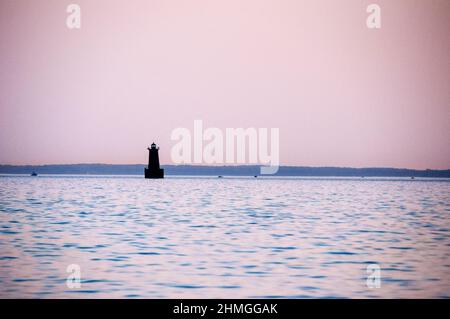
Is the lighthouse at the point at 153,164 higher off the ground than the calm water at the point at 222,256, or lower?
higher

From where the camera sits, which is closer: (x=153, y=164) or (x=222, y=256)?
(x=222, y=256)

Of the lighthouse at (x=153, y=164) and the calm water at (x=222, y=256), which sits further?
the lighthouse at (x=153, y=164)

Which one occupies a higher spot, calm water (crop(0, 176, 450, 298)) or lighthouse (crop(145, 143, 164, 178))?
lighthouse (crop(145, 143, 164, 178))

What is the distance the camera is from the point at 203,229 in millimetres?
27812

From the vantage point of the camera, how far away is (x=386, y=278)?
15.6 metres

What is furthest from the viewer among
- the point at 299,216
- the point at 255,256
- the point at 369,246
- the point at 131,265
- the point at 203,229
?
the point at 299,216

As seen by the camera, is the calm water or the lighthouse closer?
the calm water

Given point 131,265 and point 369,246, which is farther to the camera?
point 369,246
